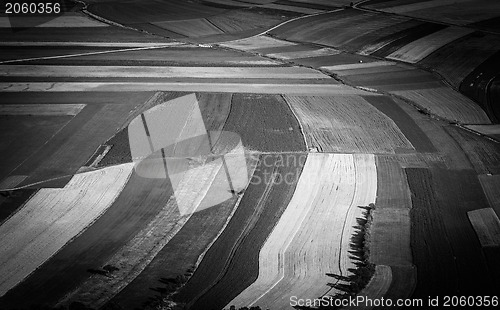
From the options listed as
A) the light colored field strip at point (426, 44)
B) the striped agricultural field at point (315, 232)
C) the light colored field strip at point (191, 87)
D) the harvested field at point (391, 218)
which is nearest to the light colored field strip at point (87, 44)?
the light colored field strip at point (191, 87)

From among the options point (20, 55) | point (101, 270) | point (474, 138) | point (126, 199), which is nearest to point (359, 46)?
point (474, 138)

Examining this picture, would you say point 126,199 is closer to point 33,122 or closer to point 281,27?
point 33,122

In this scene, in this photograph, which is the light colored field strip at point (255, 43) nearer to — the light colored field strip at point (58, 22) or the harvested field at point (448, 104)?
the light colored field strip at point (58, 22)

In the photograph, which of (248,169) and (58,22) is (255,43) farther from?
(248,169)

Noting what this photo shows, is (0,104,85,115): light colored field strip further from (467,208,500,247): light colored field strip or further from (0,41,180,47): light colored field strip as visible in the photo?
(467,208,500,247): light colored field strip

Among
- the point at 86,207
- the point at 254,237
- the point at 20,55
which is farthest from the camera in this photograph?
the point at 20,55

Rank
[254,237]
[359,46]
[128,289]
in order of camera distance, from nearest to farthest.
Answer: [128,289]
[254,237]
[359,46]

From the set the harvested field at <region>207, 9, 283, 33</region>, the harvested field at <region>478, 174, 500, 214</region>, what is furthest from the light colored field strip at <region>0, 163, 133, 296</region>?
the harvested field at <region>207, 9, 283, 33</region>
